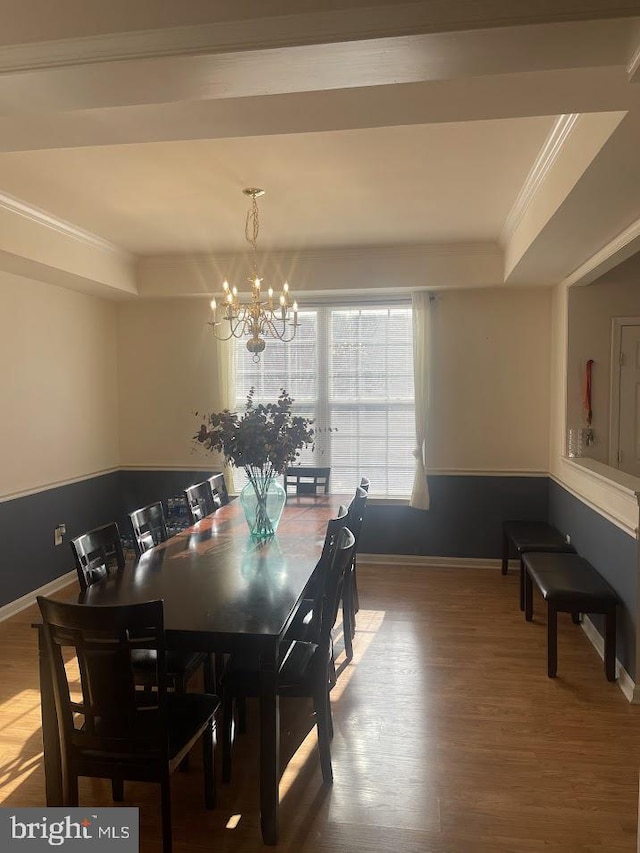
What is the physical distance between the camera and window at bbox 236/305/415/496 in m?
5.33

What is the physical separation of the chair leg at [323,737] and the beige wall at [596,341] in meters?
2.97

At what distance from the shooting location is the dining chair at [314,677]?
2.30m

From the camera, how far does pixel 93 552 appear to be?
2693 mm

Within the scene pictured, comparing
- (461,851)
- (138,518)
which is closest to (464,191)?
(138,518)

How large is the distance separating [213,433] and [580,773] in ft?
7.25

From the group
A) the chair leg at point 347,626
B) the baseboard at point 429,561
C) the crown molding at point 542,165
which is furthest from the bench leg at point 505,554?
the crown molding at point 542,165

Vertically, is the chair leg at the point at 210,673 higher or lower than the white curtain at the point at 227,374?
lower

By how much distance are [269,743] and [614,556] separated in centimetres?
228

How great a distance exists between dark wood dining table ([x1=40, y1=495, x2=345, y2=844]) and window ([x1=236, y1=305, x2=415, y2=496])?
194cm

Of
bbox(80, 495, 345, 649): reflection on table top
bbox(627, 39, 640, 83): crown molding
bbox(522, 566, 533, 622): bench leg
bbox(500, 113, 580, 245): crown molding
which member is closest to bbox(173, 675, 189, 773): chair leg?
bbox(80, 495, 345, 649): reflection on table top

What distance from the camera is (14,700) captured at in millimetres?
3006

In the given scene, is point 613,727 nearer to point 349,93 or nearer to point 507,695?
point 507,695

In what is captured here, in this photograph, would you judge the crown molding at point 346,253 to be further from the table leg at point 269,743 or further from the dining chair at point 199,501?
the table leg at point 269,743

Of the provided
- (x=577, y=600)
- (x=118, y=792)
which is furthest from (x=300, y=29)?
(x=577, y=600)
